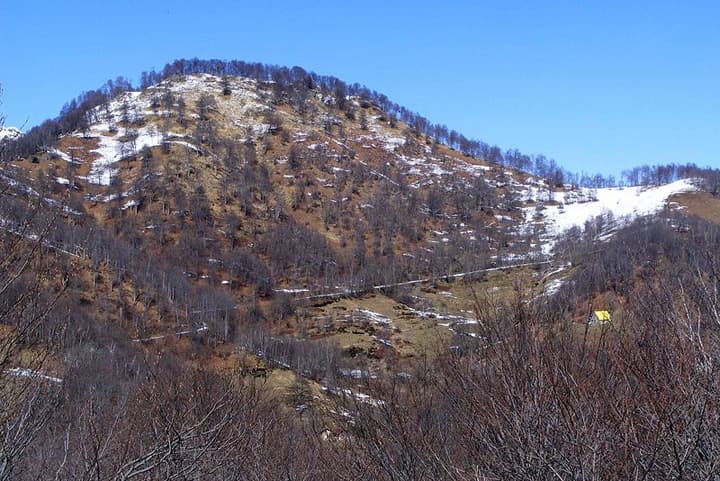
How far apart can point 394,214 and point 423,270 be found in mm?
27546

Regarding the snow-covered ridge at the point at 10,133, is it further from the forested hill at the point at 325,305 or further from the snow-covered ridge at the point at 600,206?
the snow-covered ridge at the point at 600,206

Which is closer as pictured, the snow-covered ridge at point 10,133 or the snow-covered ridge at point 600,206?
the snow-covered ridge at point 10,133

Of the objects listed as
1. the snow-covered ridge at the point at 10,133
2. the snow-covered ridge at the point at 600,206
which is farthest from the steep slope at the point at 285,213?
the snow-covered ridge at the point at 10,133

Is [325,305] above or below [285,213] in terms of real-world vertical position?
below

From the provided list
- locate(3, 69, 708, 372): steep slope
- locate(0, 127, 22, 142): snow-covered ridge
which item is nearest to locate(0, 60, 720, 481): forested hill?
locate(0, 127, 22, 142): snow-covered ridge

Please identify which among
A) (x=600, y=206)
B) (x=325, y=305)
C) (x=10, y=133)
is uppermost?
(x=600, y=206)

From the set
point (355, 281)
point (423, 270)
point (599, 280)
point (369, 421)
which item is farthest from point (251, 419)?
point (423, 270)

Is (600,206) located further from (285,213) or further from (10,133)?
(10,133)

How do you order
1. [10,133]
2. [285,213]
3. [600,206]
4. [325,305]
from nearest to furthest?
[10,133] < [325,305] < [285,213] < [600,206]

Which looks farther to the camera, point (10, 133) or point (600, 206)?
point (600, 206)

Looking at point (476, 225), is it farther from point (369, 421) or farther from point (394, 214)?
point (369, 421)

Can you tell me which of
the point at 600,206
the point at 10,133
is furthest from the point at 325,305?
the point at 10,133

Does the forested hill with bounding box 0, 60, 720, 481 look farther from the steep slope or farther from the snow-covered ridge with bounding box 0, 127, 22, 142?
the steep slope

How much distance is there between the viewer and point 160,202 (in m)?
134
